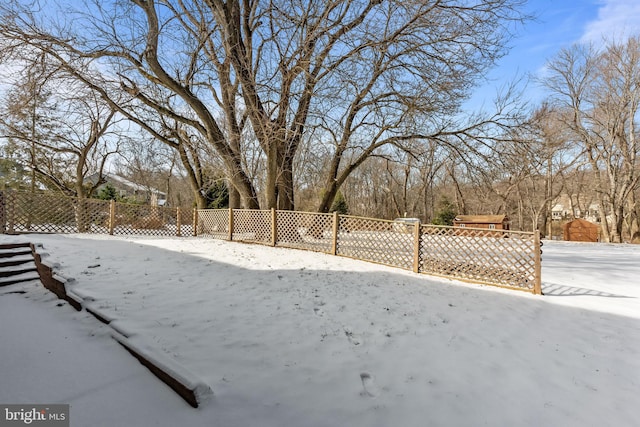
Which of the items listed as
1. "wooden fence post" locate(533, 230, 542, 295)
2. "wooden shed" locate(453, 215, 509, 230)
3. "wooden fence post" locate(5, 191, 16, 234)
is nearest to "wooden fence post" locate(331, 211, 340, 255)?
"wooden fence post" locate(533, 230, 542, 295)

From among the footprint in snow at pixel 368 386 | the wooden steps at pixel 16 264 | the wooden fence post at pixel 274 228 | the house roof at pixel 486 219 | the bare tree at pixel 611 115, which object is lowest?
the footprint in snow at pixel 368 386

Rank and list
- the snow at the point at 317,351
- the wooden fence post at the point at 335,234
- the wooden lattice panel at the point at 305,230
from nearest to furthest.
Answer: the snow at the point at 317,351 → the wooden fence post at the point at 335,234 → the wooden lattice panel at the point at 305,230

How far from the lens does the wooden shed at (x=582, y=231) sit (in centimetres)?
1659

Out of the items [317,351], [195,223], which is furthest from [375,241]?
[195,223]

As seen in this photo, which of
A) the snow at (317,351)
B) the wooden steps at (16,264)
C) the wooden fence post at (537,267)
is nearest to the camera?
the snow at (317,351)

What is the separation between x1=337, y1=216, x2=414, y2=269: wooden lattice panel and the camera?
245 inches

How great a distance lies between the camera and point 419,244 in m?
5.94

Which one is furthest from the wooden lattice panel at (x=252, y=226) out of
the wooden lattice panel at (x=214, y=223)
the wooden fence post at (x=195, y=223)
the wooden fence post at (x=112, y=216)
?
the wooden fence post at (x=112, y=216)

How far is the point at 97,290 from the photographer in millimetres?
3434

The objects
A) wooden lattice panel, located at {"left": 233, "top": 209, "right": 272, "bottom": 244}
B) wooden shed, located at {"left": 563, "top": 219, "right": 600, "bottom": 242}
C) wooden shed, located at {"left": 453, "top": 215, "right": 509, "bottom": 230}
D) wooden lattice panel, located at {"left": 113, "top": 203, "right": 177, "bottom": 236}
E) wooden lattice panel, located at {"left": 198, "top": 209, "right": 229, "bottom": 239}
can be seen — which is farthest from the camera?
wooden shed, located at {"left": 563, "top": 219, "right": 600, "bottom": 242}

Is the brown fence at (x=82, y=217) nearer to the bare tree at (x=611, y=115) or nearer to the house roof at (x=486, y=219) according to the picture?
the house roof at (x=486, y=219)

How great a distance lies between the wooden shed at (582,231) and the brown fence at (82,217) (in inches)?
842

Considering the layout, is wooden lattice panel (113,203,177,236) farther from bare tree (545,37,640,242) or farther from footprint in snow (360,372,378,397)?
bare tree (545,37,640,242)

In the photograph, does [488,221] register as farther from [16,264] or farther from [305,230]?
[16,264]
